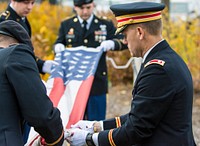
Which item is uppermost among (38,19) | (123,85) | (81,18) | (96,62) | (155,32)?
(155,32)

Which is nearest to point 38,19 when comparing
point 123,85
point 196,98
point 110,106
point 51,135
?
point 123,85

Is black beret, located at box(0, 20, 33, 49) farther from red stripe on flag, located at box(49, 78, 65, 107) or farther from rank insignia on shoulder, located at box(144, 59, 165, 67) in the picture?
red stripe on flag, located at box(49, 78, 65, 107)

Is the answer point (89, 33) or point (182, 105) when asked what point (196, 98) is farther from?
point (182, 105)

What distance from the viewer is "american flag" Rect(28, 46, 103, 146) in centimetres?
480

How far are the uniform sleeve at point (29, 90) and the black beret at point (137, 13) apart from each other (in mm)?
579

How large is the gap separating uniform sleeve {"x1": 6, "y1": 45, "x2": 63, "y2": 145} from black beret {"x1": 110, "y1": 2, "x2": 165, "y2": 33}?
0.58 metres

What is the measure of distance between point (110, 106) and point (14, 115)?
18.0 ft

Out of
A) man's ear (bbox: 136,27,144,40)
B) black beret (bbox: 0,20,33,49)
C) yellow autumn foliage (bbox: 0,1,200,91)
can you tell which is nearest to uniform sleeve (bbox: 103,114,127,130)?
man's ear (bbox: 136,27,144,40)

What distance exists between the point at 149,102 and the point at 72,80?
251 cm

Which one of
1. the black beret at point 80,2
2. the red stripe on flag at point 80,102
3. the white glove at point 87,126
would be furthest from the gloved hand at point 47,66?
the white glove at point 87,126

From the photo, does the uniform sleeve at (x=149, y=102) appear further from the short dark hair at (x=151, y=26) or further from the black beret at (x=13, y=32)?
the black beret at (x=13, y=32)

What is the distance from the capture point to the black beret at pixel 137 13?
2.83 m

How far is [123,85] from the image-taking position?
949 centimetres

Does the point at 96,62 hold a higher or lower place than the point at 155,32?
lower
